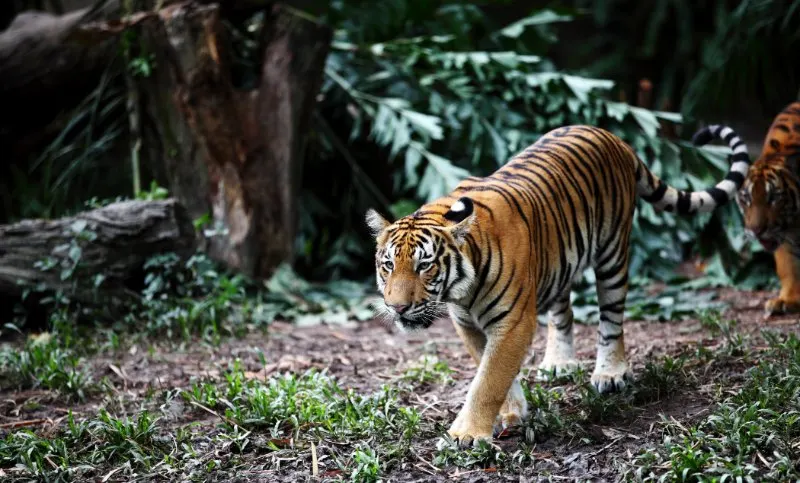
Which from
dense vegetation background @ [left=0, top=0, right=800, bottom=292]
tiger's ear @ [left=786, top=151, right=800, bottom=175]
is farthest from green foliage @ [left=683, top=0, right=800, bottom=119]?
tiger's ear @ [left=786, top=151, right=800, bottom=175]

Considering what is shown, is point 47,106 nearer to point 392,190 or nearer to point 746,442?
point 392,190

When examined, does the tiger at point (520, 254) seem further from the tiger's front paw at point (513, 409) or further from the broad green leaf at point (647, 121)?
the broad green leaf at point (647, 121)

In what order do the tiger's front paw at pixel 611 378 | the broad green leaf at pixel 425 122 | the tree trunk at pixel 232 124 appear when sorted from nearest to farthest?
the tiger's front paw at pixel 611 378 → the tree trunk at pixel 232 124 → the broad green leaf at pixel 425 122

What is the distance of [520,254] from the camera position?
3941mm

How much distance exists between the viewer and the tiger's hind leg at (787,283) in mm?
5959

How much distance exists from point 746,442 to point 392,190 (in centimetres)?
614

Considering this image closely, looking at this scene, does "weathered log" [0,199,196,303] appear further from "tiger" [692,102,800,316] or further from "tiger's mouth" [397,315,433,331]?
"tiger" [692,102,800,316]

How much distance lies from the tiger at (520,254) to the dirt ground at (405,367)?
0.96 feet

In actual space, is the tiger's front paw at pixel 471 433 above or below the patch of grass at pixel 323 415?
above

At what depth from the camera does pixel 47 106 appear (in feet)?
27.6

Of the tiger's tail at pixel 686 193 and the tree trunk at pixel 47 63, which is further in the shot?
the tree trunk at pixel 47 63

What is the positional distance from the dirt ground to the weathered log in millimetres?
711

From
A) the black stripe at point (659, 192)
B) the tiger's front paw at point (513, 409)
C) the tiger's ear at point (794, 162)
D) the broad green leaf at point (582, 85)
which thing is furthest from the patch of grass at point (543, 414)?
the broad green leaf at point (582, 85)

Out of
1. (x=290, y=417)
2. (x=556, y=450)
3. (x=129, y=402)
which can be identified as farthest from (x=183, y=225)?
(x=556, y=450)
